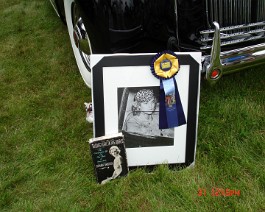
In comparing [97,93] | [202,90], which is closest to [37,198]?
[97,93]

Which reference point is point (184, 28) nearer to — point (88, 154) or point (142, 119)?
point (142, 119)

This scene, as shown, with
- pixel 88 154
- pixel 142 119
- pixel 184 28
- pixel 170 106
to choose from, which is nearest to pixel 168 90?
pixel 170 106

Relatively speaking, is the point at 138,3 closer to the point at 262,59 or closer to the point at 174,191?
the point at 262,59

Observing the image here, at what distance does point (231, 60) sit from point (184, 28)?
0.29 metres

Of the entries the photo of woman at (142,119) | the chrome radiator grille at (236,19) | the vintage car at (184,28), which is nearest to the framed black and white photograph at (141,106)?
the photo of woman at (142,119)

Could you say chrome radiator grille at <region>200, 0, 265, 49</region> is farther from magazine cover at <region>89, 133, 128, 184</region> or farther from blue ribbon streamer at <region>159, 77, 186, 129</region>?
magazine cover at <region>89, 133, 128, 184</region>

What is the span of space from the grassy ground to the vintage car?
40cm

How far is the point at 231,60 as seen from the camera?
1.69m

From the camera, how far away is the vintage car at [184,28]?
1614 mm

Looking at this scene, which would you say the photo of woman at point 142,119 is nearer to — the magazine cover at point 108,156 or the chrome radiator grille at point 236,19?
the magazine cover at point 108,156

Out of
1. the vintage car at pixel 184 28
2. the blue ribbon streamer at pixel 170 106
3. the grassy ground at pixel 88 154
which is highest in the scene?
the vintage car at pixel 184 28

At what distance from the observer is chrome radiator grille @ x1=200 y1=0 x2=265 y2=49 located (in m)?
1.72

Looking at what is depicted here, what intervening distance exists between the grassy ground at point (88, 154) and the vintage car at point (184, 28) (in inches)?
15.7

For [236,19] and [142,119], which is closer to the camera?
[142,119]
